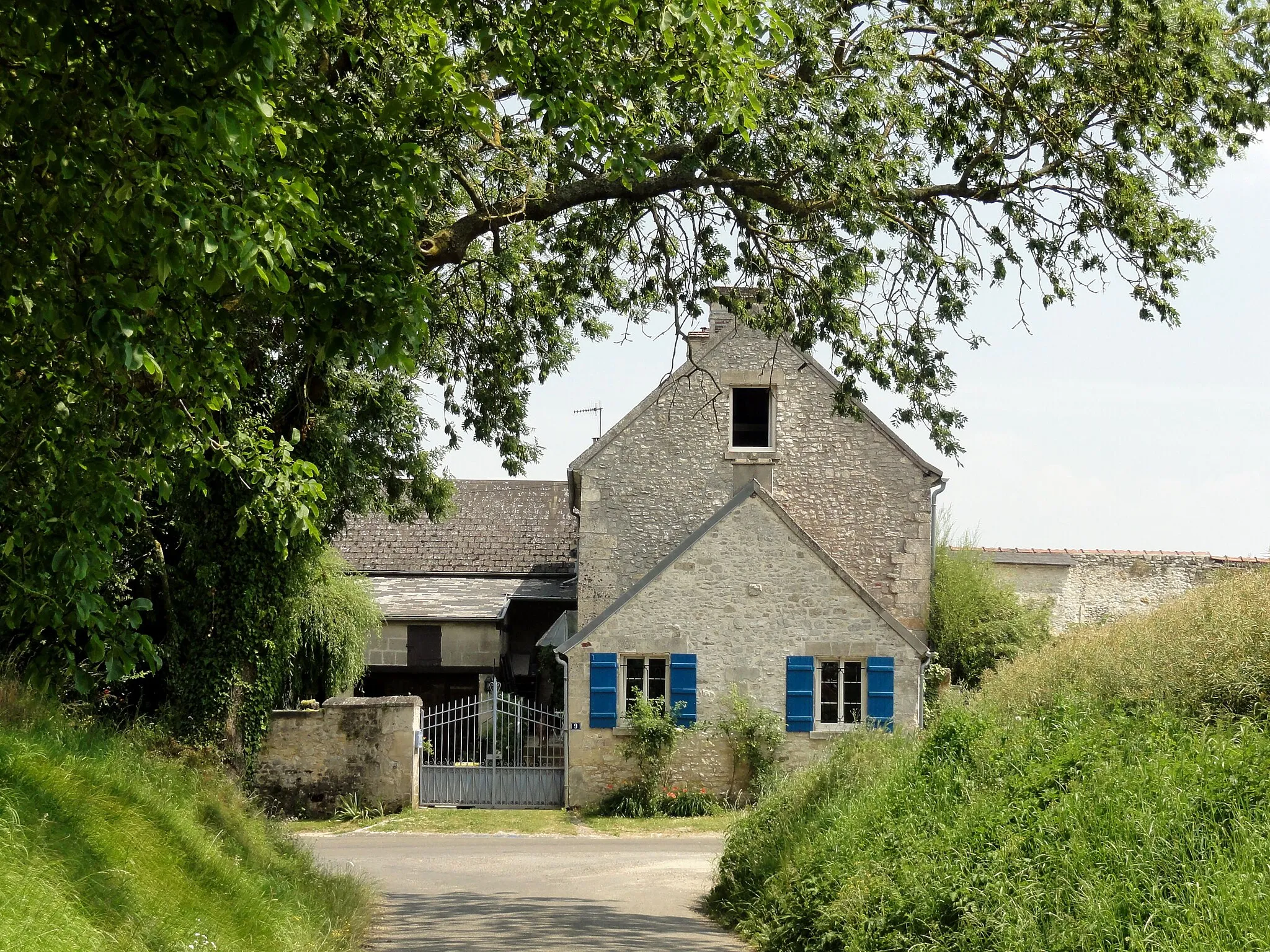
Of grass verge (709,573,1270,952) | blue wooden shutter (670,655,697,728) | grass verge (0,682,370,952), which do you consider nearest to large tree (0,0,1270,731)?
grass verge (0,682,370,952)

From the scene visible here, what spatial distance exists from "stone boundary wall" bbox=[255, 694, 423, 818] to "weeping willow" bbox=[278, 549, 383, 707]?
119 inches

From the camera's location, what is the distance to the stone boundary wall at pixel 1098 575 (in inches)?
1175

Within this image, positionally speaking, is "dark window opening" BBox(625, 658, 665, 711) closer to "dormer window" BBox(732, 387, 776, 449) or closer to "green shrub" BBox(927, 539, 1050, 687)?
"dormer window" BBox(732, 387, 776, 449)

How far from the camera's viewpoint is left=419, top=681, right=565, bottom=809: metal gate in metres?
22.8

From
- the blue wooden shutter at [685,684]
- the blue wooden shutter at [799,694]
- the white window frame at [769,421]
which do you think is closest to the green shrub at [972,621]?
the white window frame at [769,421]

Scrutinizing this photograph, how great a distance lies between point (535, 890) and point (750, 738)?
942cm

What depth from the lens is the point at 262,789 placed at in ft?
69.6

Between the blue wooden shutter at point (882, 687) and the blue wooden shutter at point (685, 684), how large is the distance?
2918 millimetres

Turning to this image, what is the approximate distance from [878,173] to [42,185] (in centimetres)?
604

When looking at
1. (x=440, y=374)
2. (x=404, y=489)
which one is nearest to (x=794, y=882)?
(x=440, y=374)

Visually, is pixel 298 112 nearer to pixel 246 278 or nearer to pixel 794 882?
pixel 246 278

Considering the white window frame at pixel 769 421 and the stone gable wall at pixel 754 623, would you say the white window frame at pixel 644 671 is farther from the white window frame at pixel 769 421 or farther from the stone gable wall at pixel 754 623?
the white window frame at pixel 769 421

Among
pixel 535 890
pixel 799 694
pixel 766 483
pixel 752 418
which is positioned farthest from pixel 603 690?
pixel 535 890

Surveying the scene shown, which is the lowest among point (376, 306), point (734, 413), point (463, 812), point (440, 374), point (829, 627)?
point (463, 812)
